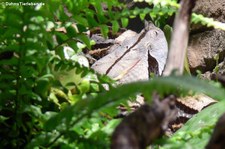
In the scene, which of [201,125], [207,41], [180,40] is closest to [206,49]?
[207,41]

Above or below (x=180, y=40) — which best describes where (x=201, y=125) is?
below

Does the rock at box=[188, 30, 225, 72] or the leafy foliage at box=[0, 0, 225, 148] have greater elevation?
the leafy foliage at box=[0, 0, 225, 148]

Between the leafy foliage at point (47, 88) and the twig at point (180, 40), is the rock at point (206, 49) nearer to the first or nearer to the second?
the leafy foliage at point (47, 88)

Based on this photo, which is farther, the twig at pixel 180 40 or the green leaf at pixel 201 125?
the green leaf at pixel 201 125

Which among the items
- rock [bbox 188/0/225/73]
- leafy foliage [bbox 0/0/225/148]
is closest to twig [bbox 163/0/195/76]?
leafy foliage [bbox 0/0/225/148]

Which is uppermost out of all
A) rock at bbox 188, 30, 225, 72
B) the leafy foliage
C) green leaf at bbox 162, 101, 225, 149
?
the leafy foliage

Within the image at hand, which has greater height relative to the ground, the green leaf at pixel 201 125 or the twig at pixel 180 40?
the twig at pixel 180 40

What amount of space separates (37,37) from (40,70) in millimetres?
230

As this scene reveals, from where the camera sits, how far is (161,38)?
10.7 ft

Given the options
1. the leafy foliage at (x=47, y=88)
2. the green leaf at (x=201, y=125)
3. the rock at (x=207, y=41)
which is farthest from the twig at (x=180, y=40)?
the rock at (x=207, y=41)

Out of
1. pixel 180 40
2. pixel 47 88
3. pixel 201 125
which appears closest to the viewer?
pixel 180 40

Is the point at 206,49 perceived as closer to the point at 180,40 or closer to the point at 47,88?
the point at 47,88

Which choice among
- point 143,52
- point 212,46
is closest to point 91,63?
point 143,52

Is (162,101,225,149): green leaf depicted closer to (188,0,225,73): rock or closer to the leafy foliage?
the leafy foliage
